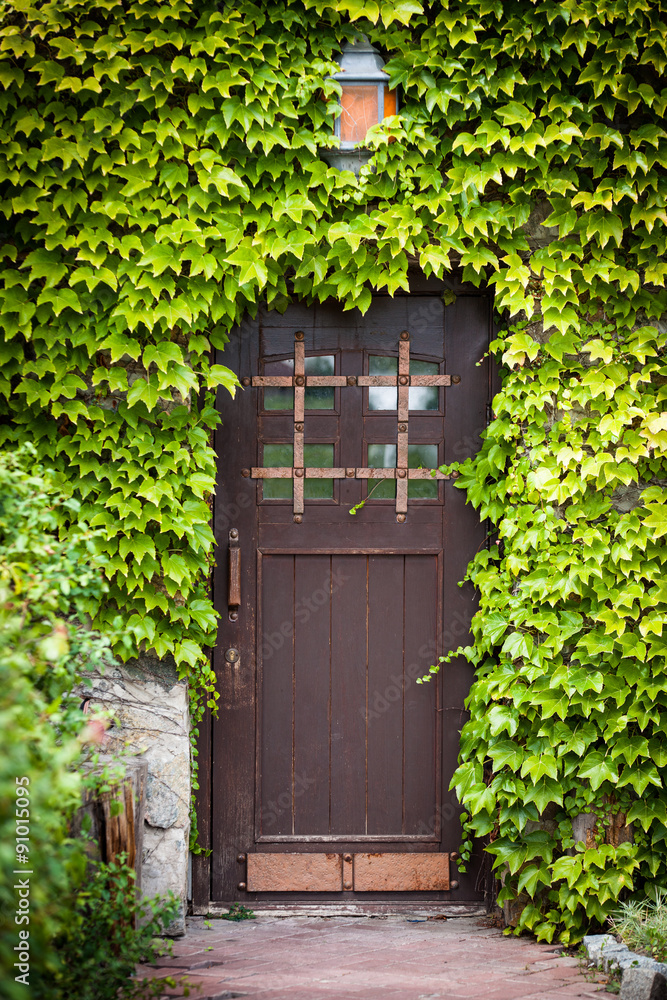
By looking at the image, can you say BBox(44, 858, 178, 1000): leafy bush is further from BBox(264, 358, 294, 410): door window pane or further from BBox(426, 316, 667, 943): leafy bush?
BBox(264, 358, 294, 410): door window pane

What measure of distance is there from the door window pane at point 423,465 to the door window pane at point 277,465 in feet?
1.59

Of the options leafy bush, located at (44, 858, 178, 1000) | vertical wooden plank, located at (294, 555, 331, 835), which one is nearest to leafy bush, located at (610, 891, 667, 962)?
vertical wooden plank, located at (294, 555, 331, 835)

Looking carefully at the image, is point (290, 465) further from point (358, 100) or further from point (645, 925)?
point (645, 925)

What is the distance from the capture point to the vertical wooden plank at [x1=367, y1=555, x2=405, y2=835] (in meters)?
3.04

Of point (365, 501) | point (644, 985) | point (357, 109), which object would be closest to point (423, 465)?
point (365, 501)

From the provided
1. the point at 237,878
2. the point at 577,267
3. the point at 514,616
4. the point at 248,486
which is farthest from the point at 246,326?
the point at 237,878

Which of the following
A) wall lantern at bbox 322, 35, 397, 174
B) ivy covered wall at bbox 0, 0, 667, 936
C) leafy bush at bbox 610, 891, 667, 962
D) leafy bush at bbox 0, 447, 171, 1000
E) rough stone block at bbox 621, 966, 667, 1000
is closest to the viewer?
leafy bush at bbox 0, 447, 171, 1000

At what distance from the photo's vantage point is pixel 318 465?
3.12 meters

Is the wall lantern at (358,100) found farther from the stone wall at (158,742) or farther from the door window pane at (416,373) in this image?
the stone wall at (158,742)

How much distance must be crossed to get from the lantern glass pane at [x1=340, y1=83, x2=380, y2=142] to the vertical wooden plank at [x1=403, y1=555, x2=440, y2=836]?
63.8 inches

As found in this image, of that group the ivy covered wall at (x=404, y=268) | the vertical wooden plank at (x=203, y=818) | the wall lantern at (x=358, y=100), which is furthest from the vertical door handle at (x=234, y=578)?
the wall lantern at (x=358, y=100)

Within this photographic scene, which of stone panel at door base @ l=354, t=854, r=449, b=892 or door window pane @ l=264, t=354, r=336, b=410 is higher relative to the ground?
door window pane @ l=264, t=354, r=336, b=410

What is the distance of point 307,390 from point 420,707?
4.41ft

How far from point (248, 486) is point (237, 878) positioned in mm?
1535
